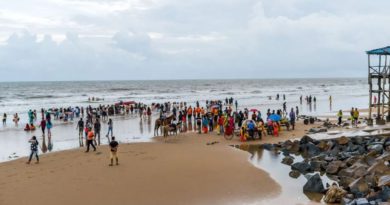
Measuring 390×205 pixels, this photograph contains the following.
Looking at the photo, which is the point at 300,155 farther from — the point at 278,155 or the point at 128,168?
the point at 128,168

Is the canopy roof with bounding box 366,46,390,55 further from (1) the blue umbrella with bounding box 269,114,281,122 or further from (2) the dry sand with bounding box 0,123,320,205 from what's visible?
(2) the dry sand with bounding box 0,123,320,205

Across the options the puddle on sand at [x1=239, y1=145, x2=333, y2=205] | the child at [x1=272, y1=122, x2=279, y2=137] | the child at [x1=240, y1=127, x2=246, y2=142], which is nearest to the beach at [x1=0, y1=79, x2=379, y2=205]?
the puddle on sand at [x1=239, y1=145, x2=333, y2=205]

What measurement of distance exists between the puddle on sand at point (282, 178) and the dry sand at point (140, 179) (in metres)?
0.32

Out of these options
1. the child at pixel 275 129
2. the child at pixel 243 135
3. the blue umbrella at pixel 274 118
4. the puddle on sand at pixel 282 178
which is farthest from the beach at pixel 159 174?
the blue umbrella at pixel 274 118

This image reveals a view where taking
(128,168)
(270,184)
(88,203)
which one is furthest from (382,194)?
(128,168)

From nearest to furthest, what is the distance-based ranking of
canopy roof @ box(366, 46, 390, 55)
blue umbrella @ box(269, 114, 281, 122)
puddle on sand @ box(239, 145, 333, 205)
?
puddle on sand @ box(239, 145, 333, 205)
canopy roof @ box(366, 46, 390, 55)
blue umbrella @ box(269, 114, 281, 122)

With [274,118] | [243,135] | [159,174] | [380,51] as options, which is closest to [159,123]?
[243,135]

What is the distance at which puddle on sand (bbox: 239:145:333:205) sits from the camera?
12.2 metres

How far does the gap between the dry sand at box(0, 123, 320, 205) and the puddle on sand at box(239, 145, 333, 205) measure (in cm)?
32

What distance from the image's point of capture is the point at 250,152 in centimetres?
1983

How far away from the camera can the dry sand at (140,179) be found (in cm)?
1248

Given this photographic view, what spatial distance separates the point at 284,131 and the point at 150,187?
577 inches

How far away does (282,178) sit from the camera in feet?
48.4

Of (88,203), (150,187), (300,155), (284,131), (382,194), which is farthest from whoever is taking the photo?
(284,131)
